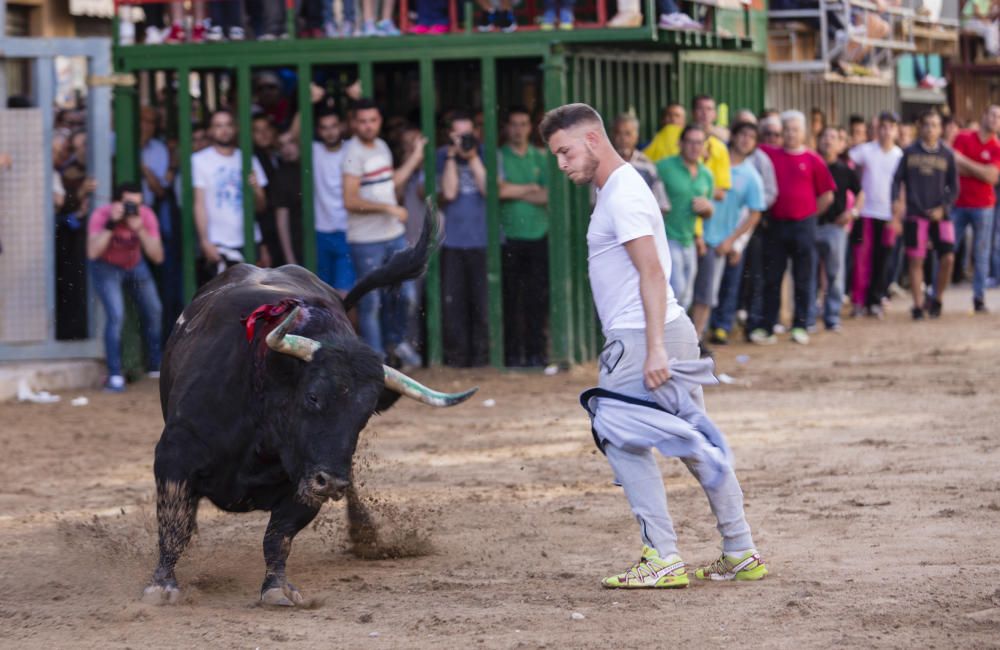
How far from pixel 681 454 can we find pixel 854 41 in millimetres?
13143

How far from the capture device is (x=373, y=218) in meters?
13.4

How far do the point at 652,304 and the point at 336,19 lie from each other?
26.3 ft

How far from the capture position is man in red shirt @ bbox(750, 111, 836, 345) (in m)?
15.7

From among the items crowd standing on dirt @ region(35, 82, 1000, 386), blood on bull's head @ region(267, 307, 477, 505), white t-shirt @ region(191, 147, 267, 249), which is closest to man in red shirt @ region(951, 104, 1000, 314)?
crowd standing on dirt @ region(35, 82, 1000, 386)

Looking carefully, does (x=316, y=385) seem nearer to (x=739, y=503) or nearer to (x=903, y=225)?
(x=739, y=503)

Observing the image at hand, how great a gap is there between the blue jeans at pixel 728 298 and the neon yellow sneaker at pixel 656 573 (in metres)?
9.04

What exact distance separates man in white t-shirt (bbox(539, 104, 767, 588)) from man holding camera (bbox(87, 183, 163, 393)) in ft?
23.7

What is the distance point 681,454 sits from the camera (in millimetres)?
6469

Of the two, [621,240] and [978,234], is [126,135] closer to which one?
[621,240]

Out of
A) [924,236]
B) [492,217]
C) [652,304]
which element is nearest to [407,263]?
[652,304]

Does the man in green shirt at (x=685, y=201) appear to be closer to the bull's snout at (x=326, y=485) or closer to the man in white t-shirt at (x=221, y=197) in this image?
the man in white t-shirt at (x=221, y=197)

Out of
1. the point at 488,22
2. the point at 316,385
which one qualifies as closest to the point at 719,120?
the point at 488,22

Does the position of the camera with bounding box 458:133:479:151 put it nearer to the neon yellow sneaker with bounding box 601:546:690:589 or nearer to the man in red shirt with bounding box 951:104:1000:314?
the man in red shirt with bounding box 951:104:1000:314

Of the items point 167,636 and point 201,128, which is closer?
point 167,636
